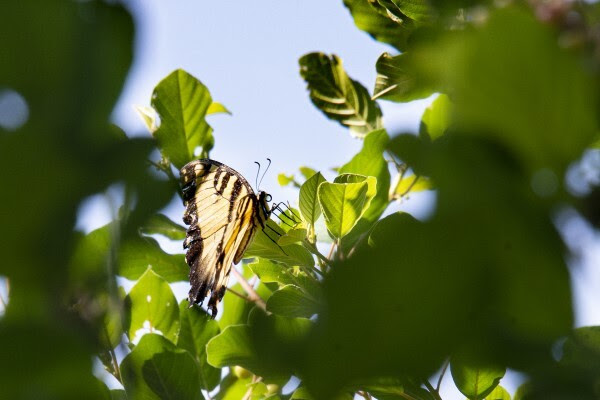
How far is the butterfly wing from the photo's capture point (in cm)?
201

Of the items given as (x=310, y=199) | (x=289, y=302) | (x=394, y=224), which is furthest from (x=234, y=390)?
(x=394, y=224)

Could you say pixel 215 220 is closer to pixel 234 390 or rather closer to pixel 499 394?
pixel 234 390

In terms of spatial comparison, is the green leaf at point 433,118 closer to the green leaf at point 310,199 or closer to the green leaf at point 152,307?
the green leaf at point 310,199

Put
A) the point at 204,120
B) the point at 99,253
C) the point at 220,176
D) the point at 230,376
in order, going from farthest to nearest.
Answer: the point at 220,176 → the point at 230,376 → the point at 204,120 → the point at 99,253

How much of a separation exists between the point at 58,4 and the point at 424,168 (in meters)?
0.26

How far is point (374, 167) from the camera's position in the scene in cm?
172

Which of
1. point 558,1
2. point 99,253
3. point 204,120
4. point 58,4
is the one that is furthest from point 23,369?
point 204,120

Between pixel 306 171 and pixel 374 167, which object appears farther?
pixel 306 171

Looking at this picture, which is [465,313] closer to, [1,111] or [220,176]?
[1,111]

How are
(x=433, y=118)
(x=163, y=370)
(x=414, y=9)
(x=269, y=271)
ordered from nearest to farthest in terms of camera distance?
(x=414, y=9) → (x=163, y=370) → (x=269, y=271) → (x=433, y=118)

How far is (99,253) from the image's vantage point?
525 mm

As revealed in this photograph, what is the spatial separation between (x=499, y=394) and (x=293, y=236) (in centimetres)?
57

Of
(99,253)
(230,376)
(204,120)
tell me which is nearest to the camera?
(99,253)

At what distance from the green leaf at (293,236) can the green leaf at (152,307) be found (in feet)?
1.84
